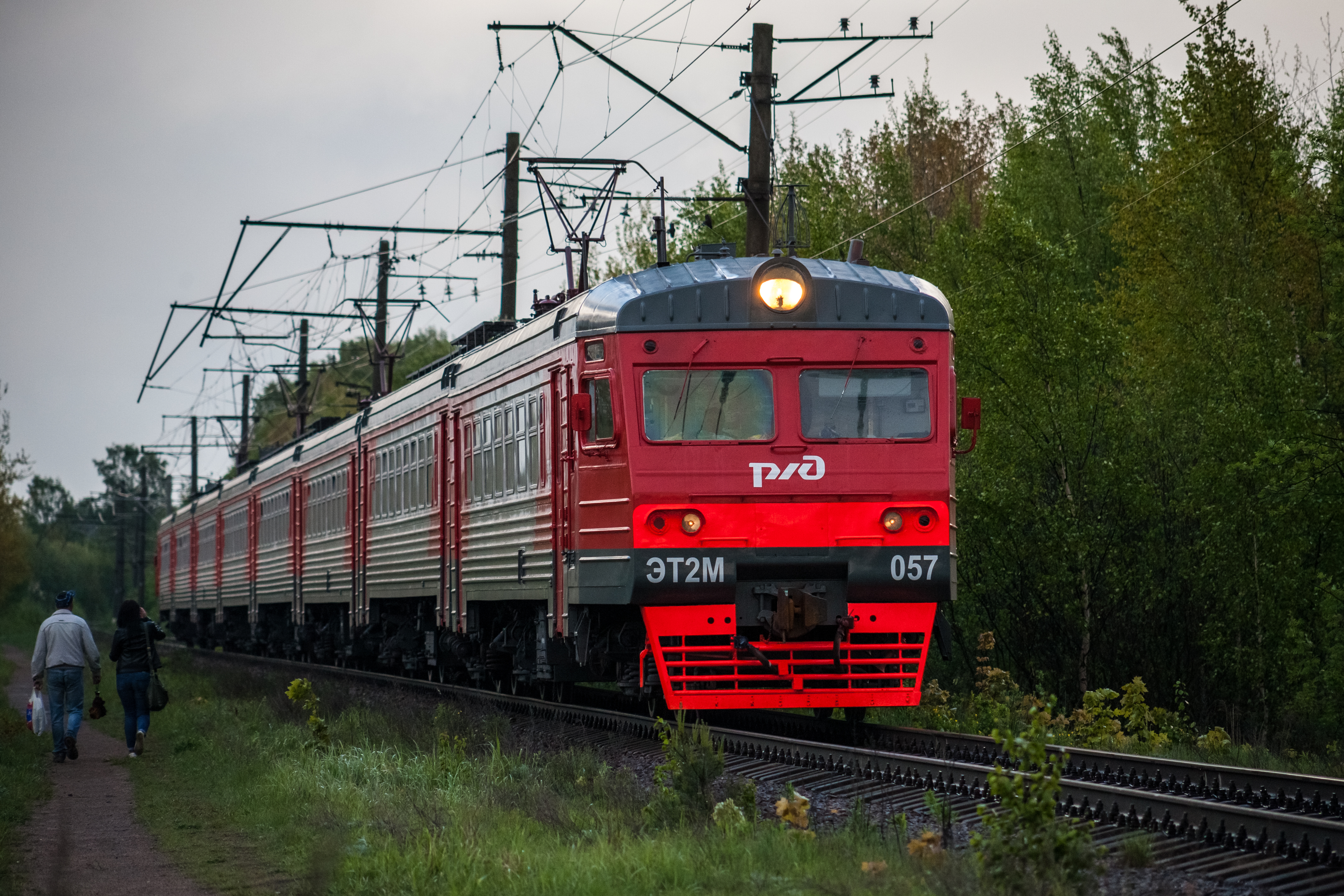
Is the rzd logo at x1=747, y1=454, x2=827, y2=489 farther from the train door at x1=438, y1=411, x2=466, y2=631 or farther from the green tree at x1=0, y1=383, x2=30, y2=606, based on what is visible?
the green tree at x1=0, y1=383, x2=30, y2=606

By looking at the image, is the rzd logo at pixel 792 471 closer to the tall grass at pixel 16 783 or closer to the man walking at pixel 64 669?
the tall grass at pixel 16 783

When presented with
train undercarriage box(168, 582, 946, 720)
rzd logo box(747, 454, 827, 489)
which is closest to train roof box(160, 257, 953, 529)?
rzd logo box(747, 454, 827, 489)

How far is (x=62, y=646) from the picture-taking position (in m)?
14.0

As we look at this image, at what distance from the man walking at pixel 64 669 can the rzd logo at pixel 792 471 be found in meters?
6.08


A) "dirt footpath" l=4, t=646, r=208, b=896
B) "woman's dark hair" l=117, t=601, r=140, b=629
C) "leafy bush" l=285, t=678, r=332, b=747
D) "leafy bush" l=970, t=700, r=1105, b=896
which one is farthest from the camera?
"woman's dark hair" l=117, t=601, r=140, b=629

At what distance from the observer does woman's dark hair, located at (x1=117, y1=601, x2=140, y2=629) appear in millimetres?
14422

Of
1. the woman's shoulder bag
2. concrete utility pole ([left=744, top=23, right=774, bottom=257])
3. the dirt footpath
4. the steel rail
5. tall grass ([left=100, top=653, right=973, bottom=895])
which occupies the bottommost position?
the dirt footpath

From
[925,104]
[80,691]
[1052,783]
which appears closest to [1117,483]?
[80,691]

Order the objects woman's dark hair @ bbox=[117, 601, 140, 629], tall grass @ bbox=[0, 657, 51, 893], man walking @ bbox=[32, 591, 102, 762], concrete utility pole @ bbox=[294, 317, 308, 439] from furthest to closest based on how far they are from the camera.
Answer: concrete utility pole @ bbox=[294, 317, 308, 439]
woman's dark hair @ bbox=[117, 601, 140, 629]
man walking @ bbox=[32, 591, 102, 762]
tall grass @ bbox=[0, 657, 51, 893]

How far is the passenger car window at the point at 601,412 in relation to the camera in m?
11.6

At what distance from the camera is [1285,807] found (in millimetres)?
7730

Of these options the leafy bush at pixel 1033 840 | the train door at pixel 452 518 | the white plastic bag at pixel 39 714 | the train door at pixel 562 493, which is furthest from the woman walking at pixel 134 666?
the leafy bush at pixel 1033 840

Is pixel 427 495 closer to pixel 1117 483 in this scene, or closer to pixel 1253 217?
pixel 1117 483

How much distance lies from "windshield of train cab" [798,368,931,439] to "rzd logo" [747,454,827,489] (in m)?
0.17
